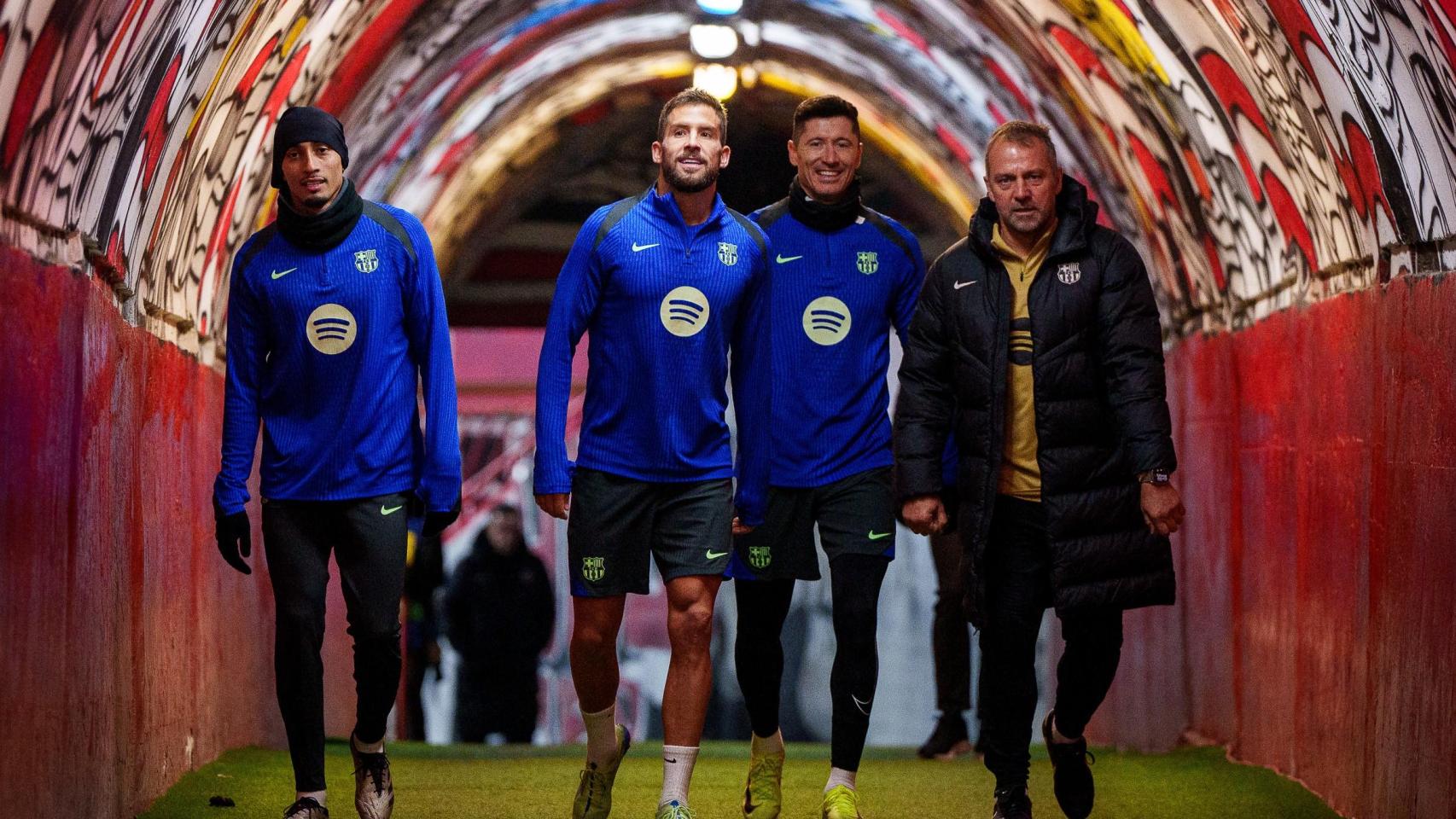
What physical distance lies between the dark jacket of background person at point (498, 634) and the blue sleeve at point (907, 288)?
1115cm

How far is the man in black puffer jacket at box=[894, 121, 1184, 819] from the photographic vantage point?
5773mm

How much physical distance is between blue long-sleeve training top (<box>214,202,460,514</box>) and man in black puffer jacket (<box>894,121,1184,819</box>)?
58.4 inches

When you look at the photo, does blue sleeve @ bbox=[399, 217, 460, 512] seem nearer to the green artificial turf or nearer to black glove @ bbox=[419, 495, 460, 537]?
black glove @ bbox=[419, 495, 460, 537]

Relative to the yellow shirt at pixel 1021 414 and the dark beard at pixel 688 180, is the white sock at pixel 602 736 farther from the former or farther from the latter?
the dark beard at pixel 688 180

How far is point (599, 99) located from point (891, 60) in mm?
3470

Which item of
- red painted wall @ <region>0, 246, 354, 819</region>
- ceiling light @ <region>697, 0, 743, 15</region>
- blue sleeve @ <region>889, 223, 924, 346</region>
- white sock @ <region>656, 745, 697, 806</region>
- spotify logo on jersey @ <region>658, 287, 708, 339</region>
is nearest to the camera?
red painted wall @ <region>0, 246, 354, 819</region>

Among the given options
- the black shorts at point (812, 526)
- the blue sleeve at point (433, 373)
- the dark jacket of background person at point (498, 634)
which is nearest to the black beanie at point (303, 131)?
the blue sleeve at point (433, 373)

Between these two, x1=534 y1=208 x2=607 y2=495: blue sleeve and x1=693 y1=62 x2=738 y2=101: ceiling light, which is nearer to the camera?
x1=534 y1=208 x2=607 y2=495: blue sleeve

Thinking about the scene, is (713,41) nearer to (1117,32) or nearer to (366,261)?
(1117,32)

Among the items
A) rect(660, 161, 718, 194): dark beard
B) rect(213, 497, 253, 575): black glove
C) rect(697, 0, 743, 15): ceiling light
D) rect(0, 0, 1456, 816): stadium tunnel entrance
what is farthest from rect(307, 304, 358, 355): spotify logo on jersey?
rect(697, 0, 743, 15): ceiling light

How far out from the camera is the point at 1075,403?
582 cm

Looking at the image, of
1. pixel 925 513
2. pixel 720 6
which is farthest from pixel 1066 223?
pixel 720 6

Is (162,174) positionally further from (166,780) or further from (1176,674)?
(1176,674)

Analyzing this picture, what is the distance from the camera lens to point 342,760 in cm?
888
